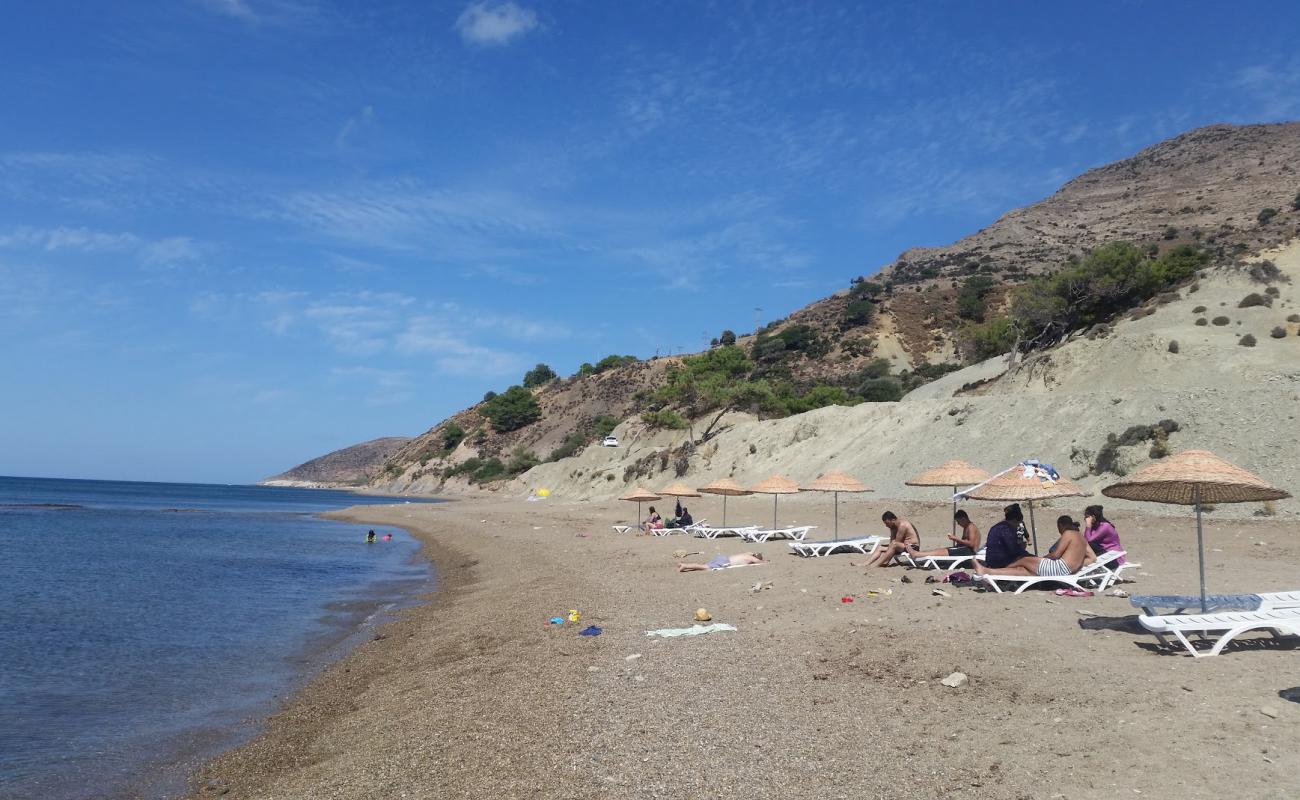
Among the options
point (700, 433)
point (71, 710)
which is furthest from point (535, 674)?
point (700, 433)

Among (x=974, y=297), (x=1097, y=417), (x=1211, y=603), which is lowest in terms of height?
(x=1211, y=603)

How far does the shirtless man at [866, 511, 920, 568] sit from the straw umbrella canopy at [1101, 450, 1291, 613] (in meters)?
4.88

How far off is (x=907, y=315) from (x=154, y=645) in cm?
8415

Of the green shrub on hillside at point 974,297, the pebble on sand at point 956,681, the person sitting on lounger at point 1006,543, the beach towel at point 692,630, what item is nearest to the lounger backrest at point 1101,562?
the person sitting on lounger at point 1006,543

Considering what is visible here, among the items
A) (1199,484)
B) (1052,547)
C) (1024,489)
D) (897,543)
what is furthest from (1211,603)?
(897,543)

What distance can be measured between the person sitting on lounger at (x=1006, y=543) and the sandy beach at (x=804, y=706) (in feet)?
2.73

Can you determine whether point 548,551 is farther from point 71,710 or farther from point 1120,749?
point 1120,749

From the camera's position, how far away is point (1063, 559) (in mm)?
11016

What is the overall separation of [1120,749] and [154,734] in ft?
29.3

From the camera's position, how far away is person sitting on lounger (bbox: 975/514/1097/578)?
1092 centimetres

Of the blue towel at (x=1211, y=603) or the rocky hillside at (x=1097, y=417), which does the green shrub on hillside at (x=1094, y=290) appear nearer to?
the rocky hillside at (x=1097, y=417)

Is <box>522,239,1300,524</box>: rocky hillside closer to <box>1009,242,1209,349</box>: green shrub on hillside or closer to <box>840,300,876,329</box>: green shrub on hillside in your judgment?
<box>1009,242,1209,349</box>: green shrub on hillside

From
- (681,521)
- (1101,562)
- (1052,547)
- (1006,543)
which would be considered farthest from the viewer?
(681,521)

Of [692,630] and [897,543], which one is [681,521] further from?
[692,630]
